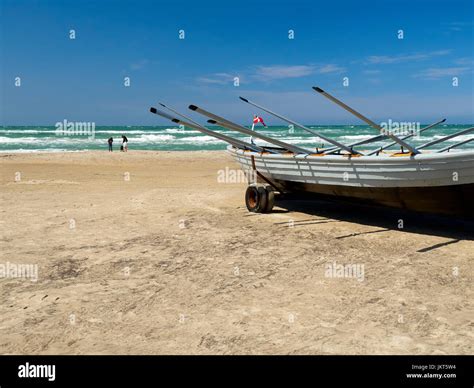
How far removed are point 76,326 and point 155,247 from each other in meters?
2.80

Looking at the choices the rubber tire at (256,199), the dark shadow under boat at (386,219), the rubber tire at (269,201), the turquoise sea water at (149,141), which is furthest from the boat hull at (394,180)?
the turquoise sea water at (149,141)

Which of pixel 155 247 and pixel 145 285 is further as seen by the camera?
pixel 155 247

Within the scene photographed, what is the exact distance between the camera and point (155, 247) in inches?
269

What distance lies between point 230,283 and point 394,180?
3.69 m

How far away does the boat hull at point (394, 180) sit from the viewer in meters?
6.53

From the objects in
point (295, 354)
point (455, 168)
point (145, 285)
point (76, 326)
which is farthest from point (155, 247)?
point (455, 168)

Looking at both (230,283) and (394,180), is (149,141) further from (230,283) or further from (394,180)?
(230,283)

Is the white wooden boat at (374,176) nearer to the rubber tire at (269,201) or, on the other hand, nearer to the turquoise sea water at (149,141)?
the rubber tire at (269,201)

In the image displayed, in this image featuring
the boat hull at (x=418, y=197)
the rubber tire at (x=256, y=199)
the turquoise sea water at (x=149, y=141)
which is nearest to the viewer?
the boat hull at (x=418, y=197)

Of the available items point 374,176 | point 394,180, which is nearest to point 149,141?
point 374,176

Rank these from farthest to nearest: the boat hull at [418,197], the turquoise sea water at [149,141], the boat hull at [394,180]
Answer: the turquoise sea water at [149,141]
the boat hull at [418,197]
the boat hull at [394,180]

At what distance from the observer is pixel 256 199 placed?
31.4 feet

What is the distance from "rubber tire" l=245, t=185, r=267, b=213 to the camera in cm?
949
